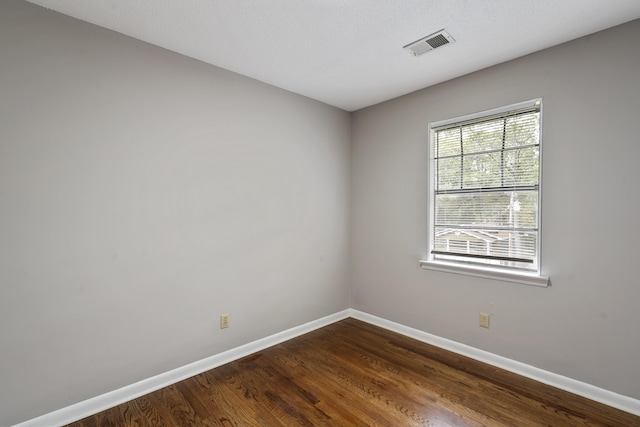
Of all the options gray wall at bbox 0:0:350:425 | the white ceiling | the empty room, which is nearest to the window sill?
the empty room

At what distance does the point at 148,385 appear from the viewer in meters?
2.23

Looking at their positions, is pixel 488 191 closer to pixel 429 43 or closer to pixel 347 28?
pixel 429 43

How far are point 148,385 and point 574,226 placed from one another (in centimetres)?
338

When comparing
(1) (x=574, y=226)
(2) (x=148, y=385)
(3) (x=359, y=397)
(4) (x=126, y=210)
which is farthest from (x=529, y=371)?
(4) (x=126, y=210)

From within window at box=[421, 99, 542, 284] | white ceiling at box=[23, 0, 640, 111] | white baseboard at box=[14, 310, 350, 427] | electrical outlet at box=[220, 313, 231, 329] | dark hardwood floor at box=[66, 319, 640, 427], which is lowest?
dark hardwood floor at box=[66, 319, 640, 427]

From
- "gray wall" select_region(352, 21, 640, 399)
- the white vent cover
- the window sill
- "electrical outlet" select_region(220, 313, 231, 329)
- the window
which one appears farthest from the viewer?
"electrical outlet" select_region(220, 313, 231, 329)

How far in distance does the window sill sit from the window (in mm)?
22

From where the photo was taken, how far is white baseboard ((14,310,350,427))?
1880 millimetres

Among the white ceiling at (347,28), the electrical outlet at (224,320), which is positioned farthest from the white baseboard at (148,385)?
the white ceiling at (347,28)

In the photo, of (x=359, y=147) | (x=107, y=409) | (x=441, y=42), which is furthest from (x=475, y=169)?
(x=107, y=409)

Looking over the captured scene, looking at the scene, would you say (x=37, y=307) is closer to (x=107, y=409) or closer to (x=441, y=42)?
(x=107, y=409)

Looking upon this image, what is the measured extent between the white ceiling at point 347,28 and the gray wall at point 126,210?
249mm

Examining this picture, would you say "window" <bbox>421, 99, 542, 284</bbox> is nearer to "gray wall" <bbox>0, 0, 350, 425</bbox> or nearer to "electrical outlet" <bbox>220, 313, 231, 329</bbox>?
"gray wall" <bbox>0, 0, 350, 425</bbox>

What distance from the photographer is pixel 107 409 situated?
203cm
